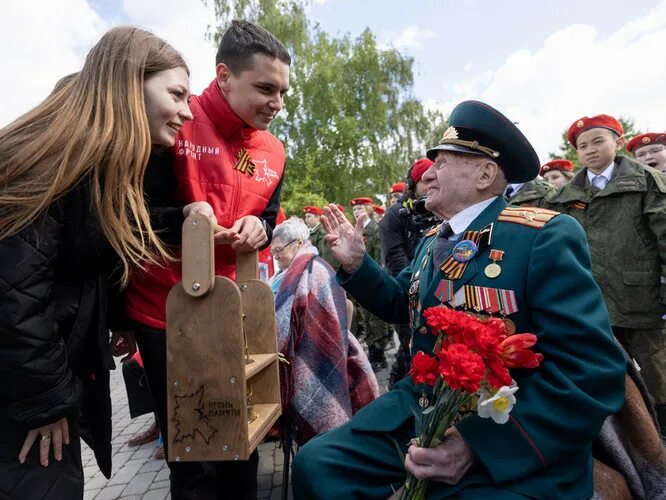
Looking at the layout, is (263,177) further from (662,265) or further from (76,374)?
(662,265)

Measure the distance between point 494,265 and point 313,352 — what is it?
4.31 feet

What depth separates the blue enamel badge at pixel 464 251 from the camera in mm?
1725

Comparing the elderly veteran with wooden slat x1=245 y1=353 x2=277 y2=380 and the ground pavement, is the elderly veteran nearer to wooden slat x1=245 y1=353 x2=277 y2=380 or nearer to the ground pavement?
wooden slat x1=245 y1=353 x2=277 y2=380

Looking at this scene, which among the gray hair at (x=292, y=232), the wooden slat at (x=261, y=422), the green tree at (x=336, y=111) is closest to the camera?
the wooden slat at (x=261, y=422)

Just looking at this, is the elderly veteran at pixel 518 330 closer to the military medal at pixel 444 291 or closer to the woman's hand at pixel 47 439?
the military medal at pixel 444 291

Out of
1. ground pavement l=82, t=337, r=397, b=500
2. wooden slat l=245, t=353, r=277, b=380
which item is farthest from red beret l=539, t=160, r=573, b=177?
Result: wooden slat l=245, t=353, r=277, b=380

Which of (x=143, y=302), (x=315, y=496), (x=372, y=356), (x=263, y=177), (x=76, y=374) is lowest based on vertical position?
(x=372, y=356)

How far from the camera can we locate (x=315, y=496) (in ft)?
5.17

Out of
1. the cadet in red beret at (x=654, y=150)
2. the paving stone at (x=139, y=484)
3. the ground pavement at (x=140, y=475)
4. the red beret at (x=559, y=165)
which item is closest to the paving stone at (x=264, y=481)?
the ground pavement at (x=140, y=475)

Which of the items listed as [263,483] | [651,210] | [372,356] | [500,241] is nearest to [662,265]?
[651,210]

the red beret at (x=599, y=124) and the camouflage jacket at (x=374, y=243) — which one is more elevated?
the red beret at (x=599, y=124)

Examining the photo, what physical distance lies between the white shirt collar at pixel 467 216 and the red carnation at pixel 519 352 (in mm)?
627

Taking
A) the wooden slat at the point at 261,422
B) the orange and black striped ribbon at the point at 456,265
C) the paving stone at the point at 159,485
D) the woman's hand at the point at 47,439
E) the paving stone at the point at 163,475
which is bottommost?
the paving stone at the point at 163,475

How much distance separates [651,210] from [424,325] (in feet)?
8.05
